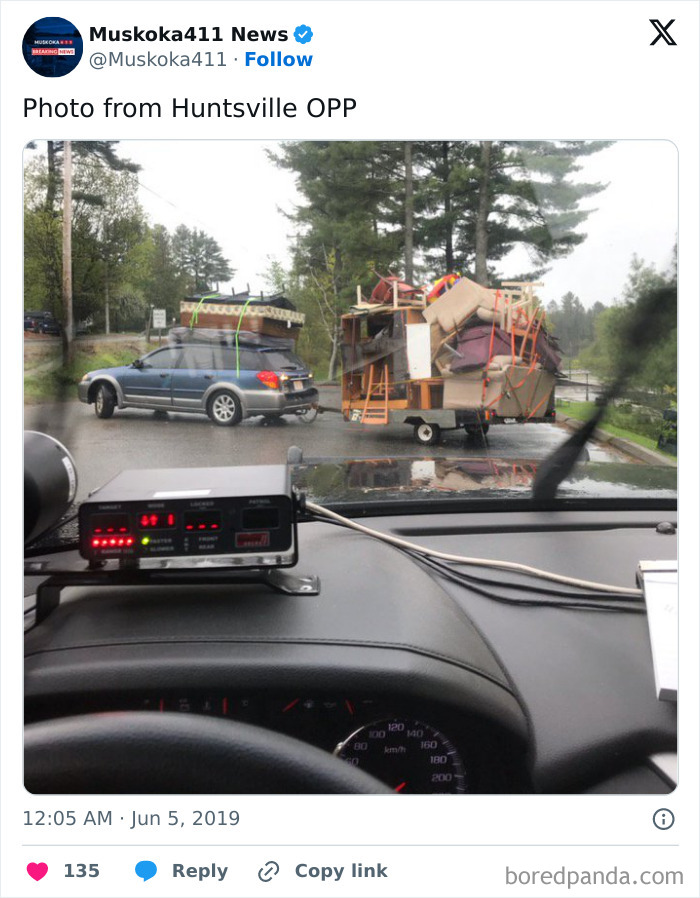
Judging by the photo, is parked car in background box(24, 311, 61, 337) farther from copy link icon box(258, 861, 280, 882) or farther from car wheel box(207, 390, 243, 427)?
copy link icon box(258, 861, 280, 882)

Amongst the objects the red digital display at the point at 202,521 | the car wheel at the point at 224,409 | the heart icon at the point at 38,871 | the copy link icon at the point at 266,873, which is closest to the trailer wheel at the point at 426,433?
the car wheel at the point at 224,409

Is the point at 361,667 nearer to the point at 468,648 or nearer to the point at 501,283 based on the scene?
the point at 468,648

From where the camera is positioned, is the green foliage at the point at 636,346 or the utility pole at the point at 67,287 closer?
the green foliage at the point at 636,346

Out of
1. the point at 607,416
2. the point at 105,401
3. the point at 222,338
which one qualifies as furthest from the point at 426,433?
the point at 105,401

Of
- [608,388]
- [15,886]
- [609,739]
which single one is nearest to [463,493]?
[608,388]

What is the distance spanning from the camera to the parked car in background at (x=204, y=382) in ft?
5.24

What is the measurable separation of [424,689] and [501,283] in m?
0.95

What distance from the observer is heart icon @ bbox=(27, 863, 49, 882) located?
41.9 inches

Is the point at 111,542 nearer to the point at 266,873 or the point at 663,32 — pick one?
the point at 266,873

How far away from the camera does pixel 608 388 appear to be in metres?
1.77

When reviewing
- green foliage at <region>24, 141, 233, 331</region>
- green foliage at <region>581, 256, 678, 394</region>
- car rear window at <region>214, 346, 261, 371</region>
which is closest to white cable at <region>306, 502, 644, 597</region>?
car rear window at <region>214, 346, 261, 371</region>

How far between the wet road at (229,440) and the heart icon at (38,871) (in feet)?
2.04

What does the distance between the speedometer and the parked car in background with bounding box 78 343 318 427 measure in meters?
0.76

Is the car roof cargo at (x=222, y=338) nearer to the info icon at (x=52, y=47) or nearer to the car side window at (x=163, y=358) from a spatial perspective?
the car side window at (x=163, y=358)
